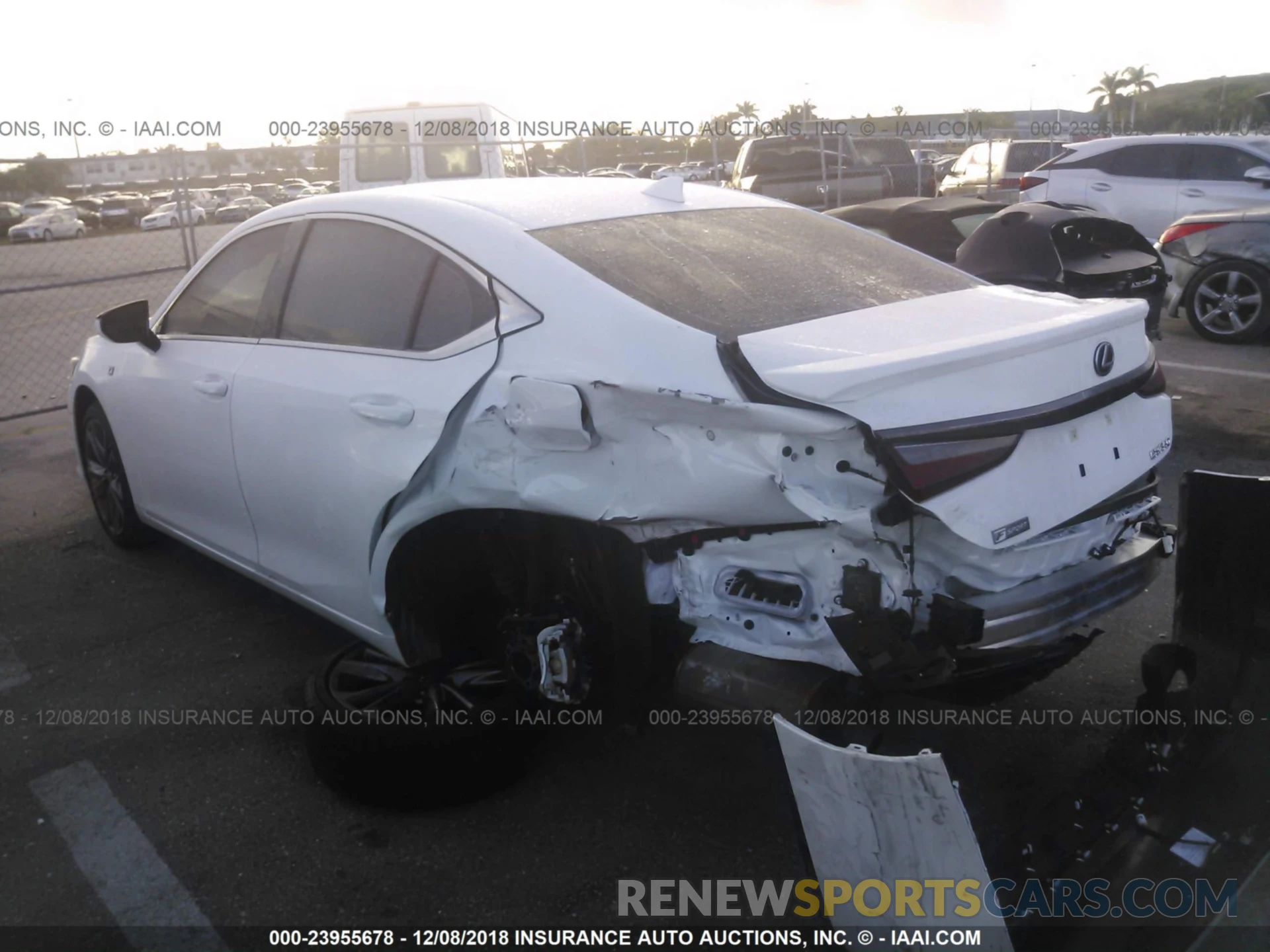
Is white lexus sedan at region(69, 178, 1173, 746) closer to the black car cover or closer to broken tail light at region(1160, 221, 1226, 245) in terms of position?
the black car cover

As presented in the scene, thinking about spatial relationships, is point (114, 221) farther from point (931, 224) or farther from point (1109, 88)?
point (1109, 88)

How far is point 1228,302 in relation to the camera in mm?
9078

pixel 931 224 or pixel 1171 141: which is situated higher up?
pixel 1171 141

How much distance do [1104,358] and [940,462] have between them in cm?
75

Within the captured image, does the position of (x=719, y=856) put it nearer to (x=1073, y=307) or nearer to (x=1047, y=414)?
(x=1047, y=414)

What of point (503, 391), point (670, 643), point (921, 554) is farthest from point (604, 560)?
point (921, 554)

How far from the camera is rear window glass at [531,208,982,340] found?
2.89 meters

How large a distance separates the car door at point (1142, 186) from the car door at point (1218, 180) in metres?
0.11

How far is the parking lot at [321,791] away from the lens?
2809mm

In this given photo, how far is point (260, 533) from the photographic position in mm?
3838

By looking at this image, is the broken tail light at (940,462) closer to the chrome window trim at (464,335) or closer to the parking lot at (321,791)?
the parking lot at (321,791)

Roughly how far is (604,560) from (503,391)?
0.53 meters

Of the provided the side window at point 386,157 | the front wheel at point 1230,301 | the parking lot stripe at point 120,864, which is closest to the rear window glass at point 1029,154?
the front wheel at point 1230,301

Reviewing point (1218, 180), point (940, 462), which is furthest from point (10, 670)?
point (1218, 180)
